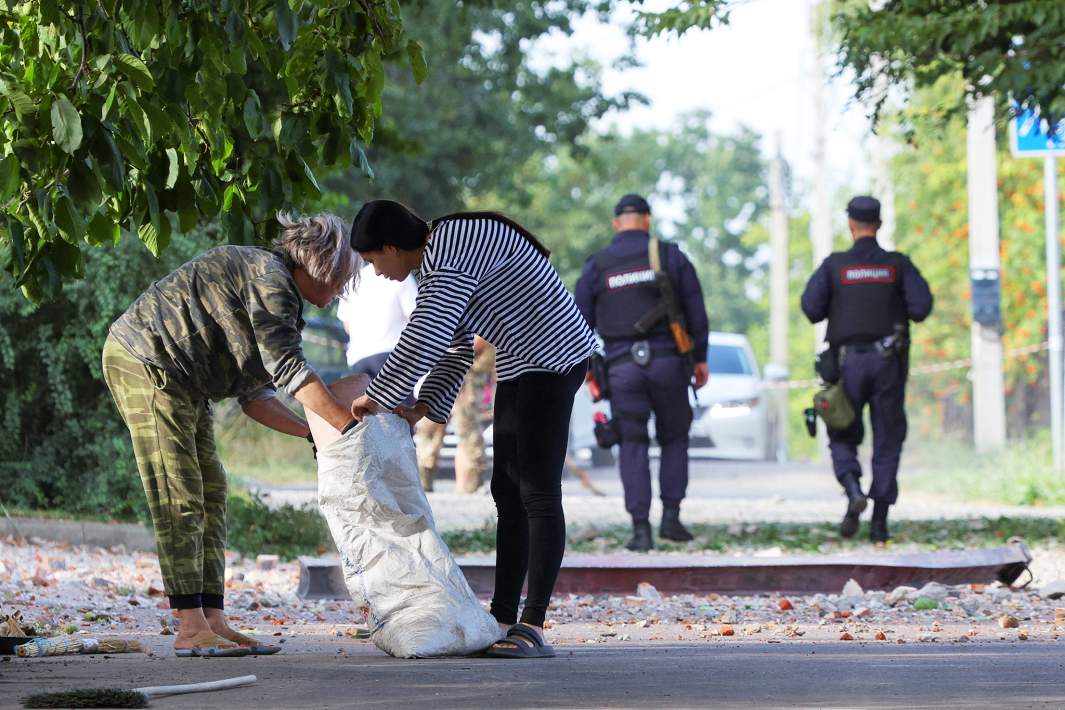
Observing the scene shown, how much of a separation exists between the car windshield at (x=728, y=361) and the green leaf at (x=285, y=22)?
65.9 feet

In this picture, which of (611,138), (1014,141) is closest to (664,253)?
(1014,141)

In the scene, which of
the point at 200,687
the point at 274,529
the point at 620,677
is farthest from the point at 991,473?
the point at 200,687

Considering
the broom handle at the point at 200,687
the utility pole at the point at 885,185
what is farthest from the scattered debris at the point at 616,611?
the utility pole at the point at 885,185

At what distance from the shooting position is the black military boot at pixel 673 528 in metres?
11.4

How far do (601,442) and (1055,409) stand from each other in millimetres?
7060

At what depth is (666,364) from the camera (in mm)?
11141

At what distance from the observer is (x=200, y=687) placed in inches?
208

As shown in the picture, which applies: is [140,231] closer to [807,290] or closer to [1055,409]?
[807,290]

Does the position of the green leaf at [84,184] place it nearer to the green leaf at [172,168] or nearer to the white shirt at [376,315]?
the green leaf at [172,168]

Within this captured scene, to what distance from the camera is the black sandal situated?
20.4 ft

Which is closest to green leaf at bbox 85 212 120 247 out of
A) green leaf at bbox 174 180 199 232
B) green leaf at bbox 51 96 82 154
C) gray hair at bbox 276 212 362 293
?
green leaf at bbox 174 180 199 232

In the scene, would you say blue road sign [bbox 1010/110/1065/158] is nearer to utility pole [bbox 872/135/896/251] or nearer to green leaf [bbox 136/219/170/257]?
green leaf [bbox 136/219/170/257]

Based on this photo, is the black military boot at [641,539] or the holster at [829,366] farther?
the holster at [829,366]

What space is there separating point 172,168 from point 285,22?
920 mm
